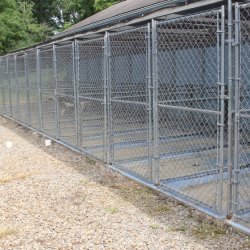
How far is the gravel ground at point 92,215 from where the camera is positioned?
13.8 ft

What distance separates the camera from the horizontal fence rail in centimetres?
431

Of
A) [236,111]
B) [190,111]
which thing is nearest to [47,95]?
[190,111]

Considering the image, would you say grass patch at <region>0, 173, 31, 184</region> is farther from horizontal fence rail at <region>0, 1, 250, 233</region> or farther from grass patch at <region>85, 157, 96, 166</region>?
horizontal fence rail at <region>0, 1, 250, 233</region>

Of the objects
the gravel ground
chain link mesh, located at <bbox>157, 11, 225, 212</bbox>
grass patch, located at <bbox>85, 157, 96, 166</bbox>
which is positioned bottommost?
the gravel ground

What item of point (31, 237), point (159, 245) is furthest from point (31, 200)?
point (159, 245)

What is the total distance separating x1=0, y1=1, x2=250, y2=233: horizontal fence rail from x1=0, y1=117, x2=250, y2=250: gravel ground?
7.9 inches

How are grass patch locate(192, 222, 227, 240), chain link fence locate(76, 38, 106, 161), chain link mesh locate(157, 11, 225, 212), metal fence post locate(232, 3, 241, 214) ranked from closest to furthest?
metal fence post locate(232, 3, 241, 214) < grass patch locate(192, 222, 227, 240) < chain link mesh locate(157, 11, 225, 212) < chain link fence locate(76, 38, 106, 161)

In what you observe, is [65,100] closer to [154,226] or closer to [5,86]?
[5,86]

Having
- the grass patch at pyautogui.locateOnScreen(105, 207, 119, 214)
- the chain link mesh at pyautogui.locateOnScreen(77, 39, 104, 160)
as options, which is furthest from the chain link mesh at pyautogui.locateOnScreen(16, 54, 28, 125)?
the grass patch at pyautogui.locateOnScreen(105, 207, 119, 214)

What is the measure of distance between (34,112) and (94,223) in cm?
743

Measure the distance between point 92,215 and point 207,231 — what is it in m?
1.42

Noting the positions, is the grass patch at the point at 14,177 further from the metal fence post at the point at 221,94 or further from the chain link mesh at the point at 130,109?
the metal fence post at the point at 221,94

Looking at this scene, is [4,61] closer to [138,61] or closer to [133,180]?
[138,61]

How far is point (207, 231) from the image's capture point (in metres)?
4.35
